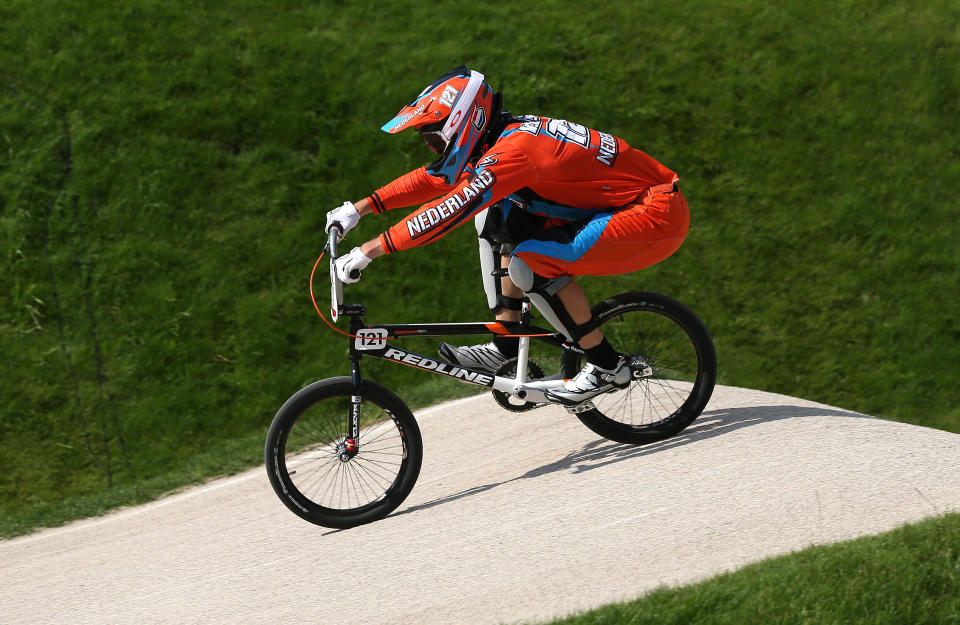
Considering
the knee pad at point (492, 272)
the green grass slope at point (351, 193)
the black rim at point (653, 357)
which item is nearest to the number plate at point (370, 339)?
the knee pad at point (492, 272)

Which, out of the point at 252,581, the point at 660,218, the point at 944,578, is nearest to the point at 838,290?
the point at 660,218

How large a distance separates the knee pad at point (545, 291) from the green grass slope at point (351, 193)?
2785mm

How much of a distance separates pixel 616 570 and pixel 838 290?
21.6 ft

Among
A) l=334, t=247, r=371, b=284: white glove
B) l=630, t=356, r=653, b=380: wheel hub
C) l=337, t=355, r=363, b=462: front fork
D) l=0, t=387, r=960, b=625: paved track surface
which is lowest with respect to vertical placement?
l=0, t=387, r=960, b=625: paved track surface

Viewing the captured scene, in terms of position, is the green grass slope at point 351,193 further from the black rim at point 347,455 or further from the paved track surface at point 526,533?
the black rim at point 347,455

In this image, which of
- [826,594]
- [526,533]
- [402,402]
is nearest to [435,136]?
[402,402]

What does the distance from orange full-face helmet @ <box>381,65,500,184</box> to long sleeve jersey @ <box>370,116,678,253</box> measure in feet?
0.45

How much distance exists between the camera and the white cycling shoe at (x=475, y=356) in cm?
584

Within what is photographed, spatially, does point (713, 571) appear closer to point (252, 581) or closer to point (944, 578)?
point (944, 578)

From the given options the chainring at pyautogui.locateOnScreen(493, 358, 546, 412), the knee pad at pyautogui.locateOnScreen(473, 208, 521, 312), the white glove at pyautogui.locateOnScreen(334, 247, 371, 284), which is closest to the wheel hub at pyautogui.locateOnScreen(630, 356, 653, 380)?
the chainring at pyautogui.locateOnScreen(493, 358, 546, 412)

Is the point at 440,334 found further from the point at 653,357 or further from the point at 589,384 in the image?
the point at 653,357

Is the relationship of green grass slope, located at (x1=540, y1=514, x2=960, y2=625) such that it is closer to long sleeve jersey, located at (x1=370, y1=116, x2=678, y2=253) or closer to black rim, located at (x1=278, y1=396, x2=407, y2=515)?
black rim, located at (x1=278, y1=396, x2=407, y2=515)

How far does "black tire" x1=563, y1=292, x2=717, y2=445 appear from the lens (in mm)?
5812

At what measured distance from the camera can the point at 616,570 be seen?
4.49m
